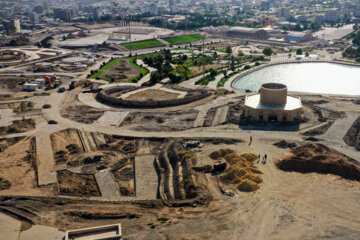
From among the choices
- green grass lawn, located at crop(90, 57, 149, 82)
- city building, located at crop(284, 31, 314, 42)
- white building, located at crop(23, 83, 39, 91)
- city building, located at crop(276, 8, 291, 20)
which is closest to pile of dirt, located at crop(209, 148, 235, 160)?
green grass lawn, located at crop(90, 57, 149, 82)

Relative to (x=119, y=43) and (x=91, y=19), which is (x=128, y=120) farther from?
(x=91, y=19)

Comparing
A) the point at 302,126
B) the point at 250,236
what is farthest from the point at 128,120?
the point at 250,236

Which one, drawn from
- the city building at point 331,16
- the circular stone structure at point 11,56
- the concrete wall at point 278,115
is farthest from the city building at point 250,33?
the concrete wall at point 278,115

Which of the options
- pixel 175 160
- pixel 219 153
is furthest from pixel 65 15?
pixel 219 153

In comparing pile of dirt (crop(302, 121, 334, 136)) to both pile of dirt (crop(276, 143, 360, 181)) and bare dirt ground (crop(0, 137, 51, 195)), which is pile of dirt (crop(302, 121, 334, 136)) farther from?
bare dirt ground (crop(0, 137, 51, 195))

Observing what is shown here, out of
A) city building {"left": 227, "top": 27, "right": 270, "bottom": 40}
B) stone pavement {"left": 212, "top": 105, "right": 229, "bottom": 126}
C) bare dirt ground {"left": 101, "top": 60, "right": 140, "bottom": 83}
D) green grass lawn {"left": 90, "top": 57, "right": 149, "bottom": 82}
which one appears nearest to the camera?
stone pavement {"left": 212, "top": 105, "right": 229, "bottom": 126}

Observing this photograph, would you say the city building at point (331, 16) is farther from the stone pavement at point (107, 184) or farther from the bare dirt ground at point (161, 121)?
the stone pavement at point (107, 184)

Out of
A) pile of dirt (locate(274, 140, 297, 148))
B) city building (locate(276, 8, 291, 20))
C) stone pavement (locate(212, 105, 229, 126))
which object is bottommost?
pile of dirt (locate(274, 140, 297, 148))
